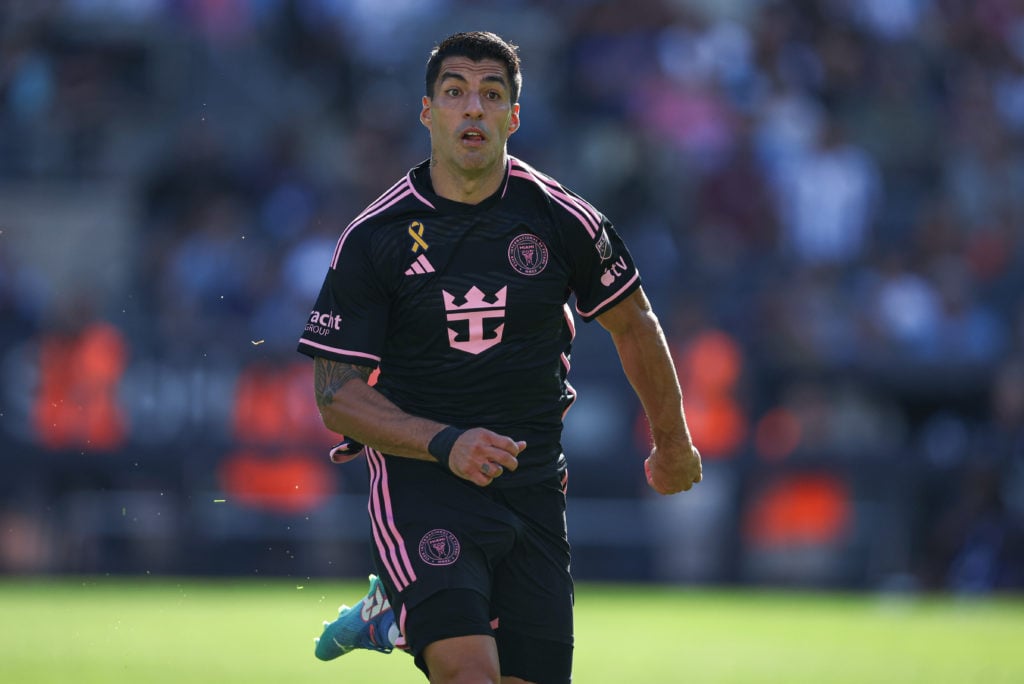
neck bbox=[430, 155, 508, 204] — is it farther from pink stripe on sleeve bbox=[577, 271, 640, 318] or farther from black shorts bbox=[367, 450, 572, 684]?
black shorts bbox=[367, 450, 572, 684]

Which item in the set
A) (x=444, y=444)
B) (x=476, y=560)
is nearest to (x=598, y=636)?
A: (x=476, y=560)

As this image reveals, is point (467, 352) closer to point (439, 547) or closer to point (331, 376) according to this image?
point (331, 376)

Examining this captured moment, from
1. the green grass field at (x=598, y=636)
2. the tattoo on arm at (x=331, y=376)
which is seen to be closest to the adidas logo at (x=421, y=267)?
the tattoo on arm at (x=331, y=376)

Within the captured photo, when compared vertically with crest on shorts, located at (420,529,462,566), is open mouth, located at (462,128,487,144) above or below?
above

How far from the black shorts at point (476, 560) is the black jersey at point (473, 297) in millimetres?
157

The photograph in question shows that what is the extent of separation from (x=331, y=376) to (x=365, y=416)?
21cm

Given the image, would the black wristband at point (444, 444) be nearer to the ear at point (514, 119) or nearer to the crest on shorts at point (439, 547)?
the crest on shorts at point (439, 547)

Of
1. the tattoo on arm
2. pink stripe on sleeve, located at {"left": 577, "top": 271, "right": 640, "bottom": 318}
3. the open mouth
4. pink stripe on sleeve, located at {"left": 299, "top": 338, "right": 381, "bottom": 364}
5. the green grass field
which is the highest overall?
the open mouth

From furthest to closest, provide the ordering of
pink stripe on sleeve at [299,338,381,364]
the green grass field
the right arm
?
the green grass field < pink stripe on sleeve at [299,338,381,364] < the right arm

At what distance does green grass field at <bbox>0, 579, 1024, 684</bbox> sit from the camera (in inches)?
414

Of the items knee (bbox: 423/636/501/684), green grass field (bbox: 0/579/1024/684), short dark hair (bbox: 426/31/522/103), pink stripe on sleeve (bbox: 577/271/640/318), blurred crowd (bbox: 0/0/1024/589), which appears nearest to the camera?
knee (bbox: 423/636/501/684)

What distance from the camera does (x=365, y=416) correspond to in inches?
224

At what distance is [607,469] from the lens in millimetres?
16203

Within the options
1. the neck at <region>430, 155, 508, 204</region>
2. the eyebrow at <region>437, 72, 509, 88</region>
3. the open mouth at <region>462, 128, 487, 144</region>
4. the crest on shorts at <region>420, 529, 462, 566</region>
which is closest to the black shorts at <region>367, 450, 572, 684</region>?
the crest on shorts at <region>420, 529, 462, 566</region>
